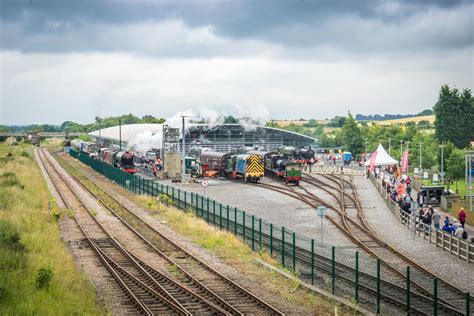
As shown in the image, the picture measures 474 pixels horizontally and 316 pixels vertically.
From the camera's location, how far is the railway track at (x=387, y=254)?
72.5 ft

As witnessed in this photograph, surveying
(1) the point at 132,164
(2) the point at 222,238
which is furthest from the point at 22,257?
(1) the point at 132,164

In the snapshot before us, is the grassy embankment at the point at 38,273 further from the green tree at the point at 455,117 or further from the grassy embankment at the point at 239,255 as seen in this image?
the green tree at the point at 455,117

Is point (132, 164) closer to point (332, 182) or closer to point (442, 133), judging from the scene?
point (332, 182)

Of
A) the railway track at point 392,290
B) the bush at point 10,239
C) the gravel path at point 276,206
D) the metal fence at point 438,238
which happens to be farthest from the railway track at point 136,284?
the metal fence at point 438,238

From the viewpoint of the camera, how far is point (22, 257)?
25219 mm

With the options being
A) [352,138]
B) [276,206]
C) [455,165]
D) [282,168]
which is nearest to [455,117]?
[352,138]

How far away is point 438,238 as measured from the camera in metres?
31.9

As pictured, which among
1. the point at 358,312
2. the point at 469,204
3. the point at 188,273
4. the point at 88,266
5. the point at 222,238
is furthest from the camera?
the point at 469,204

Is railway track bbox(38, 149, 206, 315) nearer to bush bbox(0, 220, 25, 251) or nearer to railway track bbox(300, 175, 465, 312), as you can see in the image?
bush bbox(0, 220, 25, 251)

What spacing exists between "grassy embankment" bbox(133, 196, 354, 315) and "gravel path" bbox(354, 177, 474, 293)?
611 centimetres

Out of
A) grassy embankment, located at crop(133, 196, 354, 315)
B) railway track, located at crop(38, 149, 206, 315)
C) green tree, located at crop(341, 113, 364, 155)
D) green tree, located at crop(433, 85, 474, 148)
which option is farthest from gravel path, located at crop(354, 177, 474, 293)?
green tree, located at crop(433, 85, 474, 148)

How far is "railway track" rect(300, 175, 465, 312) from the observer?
22.1 metres

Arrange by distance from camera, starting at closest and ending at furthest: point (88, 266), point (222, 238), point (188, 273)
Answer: point (188, 273), point (88, 266), point (222, 238)

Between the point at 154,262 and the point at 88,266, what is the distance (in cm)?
276
